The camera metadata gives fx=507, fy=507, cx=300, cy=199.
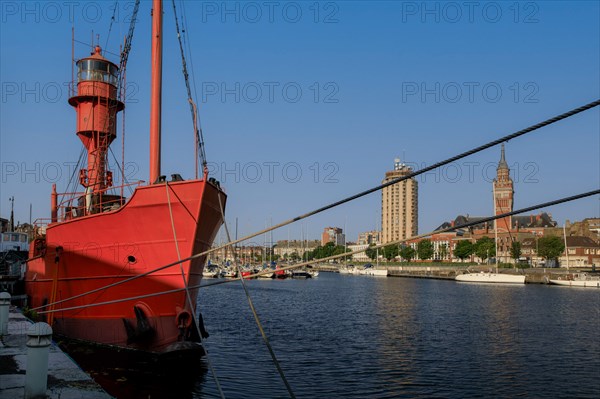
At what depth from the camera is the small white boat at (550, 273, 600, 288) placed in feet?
252

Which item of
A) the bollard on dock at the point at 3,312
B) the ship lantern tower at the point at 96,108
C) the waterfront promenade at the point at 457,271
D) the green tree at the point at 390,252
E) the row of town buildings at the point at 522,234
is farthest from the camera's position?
the green tree at the point at 390,252

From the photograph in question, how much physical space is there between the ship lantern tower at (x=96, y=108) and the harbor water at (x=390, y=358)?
31.1 feet

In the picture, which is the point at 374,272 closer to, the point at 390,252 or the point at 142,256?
the point at 390,252

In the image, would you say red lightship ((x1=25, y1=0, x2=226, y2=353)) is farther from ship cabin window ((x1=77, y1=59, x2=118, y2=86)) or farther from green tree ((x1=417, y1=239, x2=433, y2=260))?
green tree ((x1=417, y1=239, x2=433, y2=260))

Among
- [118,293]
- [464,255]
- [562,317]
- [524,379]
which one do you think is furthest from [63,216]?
[464,255]

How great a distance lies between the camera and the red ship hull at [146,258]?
15.4m

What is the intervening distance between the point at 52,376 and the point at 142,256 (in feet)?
20.3

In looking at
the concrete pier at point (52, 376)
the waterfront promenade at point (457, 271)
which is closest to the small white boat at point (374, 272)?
the waterfront promenade at point (457, 271)

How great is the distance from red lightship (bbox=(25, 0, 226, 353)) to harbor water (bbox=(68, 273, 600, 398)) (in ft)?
4.82

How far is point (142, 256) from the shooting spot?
51.6ft

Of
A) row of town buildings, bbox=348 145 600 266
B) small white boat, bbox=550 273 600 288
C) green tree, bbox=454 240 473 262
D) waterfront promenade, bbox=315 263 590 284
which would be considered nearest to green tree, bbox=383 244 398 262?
row of town buildings, bbox=348 145 600 266

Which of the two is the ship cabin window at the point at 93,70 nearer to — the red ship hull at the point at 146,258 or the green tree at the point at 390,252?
the red ship hull at the point at 146,258

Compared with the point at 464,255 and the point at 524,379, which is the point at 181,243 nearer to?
the point at 524,379

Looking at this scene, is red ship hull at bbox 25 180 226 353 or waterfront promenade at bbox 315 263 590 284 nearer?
red ship hull at bbox 25 180 226 353
